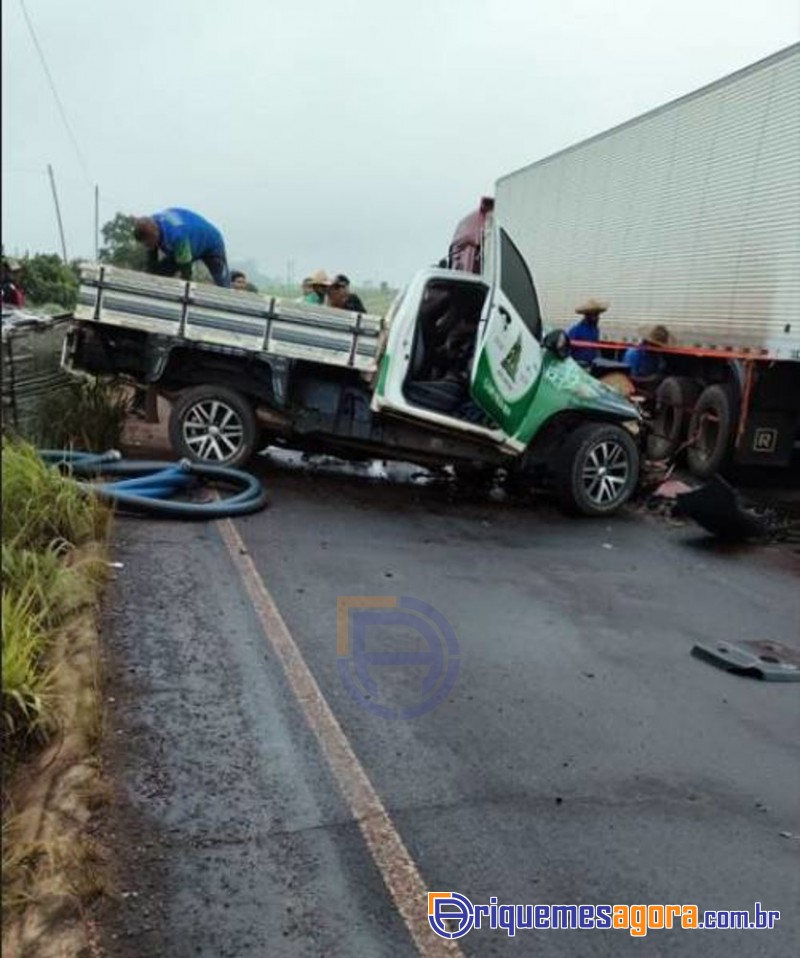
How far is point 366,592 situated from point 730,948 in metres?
3.24

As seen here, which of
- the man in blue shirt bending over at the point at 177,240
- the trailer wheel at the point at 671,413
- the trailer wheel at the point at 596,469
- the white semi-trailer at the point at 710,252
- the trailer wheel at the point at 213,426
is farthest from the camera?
the trailer wheel at the point at 671,413

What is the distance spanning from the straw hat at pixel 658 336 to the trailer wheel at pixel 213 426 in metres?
6.02

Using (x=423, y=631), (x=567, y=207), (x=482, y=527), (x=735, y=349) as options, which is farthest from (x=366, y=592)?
(x=567, y=207)

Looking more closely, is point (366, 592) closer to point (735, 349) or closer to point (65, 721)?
point (65, 721)

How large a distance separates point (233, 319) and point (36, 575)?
4311 millimetres

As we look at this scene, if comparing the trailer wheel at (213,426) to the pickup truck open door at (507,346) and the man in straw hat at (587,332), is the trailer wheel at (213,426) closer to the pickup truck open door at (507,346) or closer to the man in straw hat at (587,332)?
the pickup truck open door at (507,346)

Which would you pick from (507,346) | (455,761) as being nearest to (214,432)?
(507,346)

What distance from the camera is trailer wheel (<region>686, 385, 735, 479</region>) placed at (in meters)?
10.4

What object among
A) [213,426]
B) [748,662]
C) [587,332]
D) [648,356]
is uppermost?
[587,332]

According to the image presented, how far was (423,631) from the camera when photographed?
518cm

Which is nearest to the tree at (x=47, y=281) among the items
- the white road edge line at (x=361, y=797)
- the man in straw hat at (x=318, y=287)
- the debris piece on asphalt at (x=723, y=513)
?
the man in straw hat at (x=318, y=287)

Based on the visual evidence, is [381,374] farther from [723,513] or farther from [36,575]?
[36,575]

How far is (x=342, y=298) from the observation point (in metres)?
10.5

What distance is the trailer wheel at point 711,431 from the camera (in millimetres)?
10367
